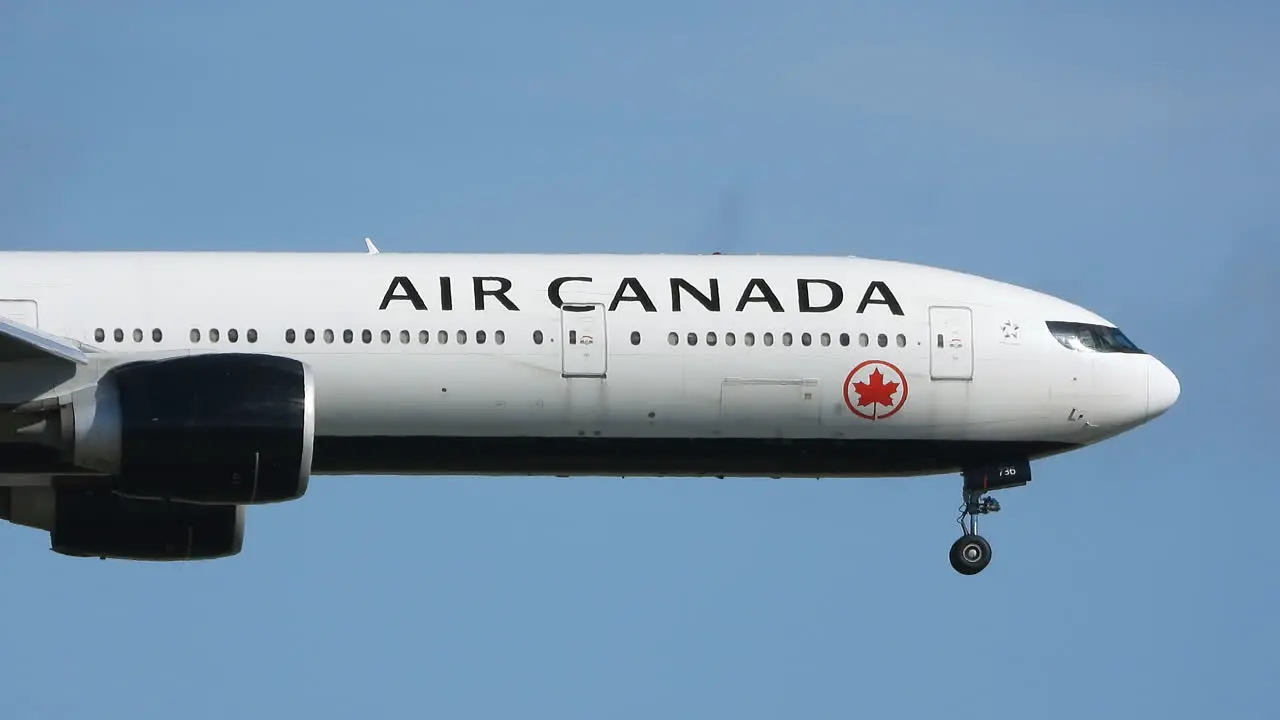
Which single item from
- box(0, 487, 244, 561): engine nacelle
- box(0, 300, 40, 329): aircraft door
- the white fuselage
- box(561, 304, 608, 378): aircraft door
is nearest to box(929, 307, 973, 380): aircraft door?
the white fuselage

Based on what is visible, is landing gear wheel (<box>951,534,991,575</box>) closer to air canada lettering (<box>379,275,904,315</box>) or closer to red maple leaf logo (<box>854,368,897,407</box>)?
red maple leaf logo (<box>854,368,897,407</box>)

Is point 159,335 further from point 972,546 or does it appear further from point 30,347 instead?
point 972,546

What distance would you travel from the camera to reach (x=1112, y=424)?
145 ft

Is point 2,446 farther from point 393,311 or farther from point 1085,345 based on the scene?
point 1085,345

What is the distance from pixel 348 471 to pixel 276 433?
3.25 m

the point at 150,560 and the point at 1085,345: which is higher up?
the point at 1085,345

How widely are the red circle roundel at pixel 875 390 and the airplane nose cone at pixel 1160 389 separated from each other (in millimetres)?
4425

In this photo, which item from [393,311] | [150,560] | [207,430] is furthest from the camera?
[150,560]

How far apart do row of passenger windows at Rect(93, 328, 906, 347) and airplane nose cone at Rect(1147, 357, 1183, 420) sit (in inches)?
177

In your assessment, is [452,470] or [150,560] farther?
[150,560]

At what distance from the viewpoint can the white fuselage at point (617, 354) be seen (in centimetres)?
4125

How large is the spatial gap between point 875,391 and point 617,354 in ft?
14.0

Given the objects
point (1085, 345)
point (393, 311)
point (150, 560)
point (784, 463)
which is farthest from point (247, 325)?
point (1085, 345)

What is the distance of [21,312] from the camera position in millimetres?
41000
